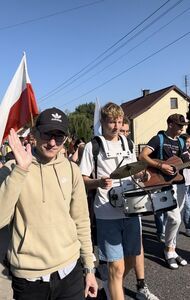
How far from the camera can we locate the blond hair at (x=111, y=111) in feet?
12.1

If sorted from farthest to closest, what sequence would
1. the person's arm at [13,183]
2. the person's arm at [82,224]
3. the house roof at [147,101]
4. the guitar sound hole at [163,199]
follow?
the house roof at [147,101], the guitar sound hole at [163,199], the person's arm at [82,224], the person's arm at [13,183]

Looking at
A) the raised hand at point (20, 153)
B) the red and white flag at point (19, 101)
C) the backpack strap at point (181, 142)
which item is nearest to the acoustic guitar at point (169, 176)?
the backpack strap at point (181, 142)

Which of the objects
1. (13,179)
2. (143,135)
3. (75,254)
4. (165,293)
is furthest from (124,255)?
(143,135)

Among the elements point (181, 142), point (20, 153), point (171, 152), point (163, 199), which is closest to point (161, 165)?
point (171, 152)

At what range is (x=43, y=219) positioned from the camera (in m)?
2.34

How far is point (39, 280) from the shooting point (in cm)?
234

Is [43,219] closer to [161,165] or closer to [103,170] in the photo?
[103,170]

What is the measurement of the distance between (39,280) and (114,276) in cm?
152

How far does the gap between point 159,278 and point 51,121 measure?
315 cm

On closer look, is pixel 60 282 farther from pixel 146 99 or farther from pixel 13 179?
pixel 146 99

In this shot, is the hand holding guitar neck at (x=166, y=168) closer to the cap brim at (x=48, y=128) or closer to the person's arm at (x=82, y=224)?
the person's arm at (x=82, y=224)

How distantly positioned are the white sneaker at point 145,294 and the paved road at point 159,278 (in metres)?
0.09

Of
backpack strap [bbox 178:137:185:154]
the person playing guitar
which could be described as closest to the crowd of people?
the person playing guitar

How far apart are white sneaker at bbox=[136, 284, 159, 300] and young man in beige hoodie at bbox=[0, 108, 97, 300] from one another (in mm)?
1816
